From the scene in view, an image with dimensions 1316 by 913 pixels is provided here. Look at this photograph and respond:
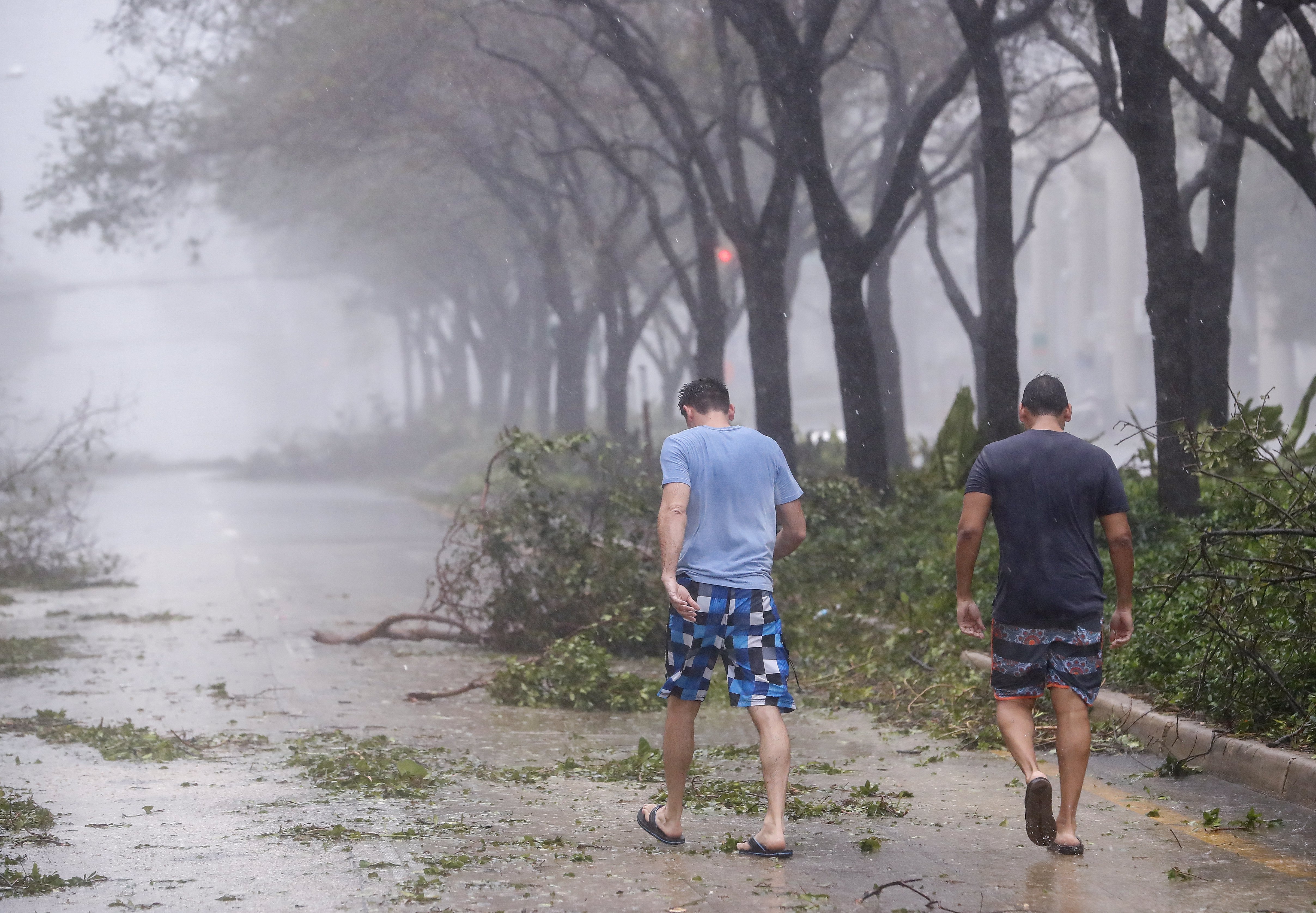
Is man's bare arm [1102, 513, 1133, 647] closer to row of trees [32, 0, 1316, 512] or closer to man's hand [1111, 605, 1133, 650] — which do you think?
man's hand [1111, 605, 1133, 650]

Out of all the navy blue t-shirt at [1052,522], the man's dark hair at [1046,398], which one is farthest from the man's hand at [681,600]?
the man's dark hair at [1046,398]

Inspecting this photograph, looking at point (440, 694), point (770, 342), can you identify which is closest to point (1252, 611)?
point (440, 694)

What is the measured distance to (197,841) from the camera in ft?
19.0

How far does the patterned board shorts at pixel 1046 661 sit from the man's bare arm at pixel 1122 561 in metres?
0.17

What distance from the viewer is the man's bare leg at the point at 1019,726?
563 centimetres

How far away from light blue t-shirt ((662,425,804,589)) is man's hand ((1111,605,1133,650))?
4.25ft

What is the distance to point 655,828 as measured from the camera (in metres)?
5.65

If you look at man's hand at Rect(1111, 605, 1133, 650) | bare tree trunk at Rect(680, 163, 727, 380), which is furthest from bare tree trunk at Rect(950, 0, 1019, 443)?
man's hand at Rect(1111, 605, 1133, 650)

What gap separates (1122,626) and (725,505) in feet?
5.15

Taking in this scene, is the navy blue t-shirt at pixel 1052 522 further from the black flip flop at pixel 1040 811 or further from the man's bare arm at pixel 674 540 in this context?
the man's bare arm at pixel 674 540

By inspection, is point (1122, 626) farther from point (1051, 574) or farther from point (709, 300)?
point (709, 300)

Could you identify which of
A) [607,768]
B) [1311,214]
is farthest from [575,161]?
[1311,214]

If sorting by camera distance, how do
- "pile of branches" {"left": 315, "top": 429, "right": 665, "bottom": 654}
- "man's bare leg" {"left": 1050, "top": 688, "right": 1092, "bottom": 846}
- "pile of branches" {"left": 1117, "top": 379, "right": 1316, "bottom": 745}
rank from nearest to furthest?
"man's bare leg" {"left": 1050, "top": 688, "right": 1092, "bottom": 846} → "pile of branches" {"left": 1117, "top": 379, "right": 1316, "bottom": 745} → "pile of branches" {"left": 315, "top": 429, "right": 665, "bottom": 654}

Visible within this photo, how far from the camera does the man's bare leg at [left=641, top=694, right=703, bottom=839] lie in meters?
5.62
